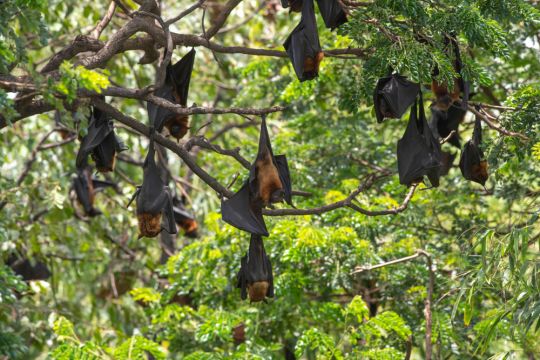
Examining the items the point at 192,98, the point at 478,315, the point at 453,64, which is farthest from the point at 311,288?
the point at 192,98

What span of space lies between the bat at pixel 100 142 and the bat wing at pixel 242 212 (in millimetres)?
775

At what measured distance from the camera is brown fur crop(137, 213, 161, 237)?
5137mm

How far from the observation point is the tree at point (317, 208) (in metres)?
4.43

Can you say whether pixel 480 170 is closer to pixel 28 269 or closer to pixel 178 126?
pixel 178 126

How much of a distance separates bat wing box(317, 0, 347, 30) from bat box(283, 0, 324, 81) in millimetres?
268

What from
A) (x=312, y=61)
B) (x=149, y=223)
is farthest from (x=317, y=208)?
(x=149, y=223)

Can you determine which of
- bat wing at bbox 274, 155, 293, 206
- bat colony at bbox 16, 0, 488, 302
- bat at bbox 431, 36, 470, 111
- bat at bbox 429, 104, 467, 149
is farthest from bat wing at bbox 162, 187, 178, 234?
bat at bbox 429, 104, 467, 149

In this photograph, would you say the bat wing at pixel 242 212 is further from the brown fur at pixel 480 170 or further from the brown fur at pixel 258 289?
the brown fur at pixel 480 170

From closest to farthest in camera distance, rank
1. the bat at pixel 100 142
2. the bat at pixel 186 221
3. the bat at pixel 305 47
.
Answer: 1. the bat at pixel 305 47
2. the bat at pixel 100 142
3. the bat at pixel 186 221

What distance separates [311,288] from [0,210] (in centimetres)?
251

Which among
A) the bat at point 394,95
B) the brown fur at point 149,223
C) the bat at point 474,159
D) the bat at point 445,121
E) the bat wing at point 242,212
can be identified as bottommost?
the bat wing at point 242,212

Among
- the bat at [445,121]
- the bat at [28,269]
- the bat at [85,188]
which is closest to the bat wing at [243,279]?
the bat at [445,121]

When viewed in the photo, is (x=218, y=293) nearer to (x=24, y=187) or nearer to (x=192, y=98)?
(x=24, y=187)

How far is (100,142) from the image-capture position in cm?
500
